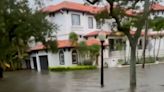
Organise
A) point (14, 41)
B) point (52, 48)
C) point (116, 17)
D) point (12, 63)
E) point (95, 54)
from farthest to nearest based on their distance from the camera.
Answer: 1. point (12, 63)
2. point (95, 54)
3. point (14, 41)
4. point (52, 48)
5. point (116, 17)

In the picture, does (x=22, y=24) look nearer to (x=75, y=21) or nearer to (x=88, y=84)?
(x=88, y=84)

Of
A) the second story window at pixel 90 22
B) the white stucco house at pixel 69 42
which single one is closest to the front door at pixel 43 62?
the white stucco house at pixel 69 42

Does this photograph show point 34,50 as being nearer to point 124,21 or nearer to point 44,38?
point 44,38

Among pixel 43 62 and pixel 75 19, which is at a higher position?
pixel 75 19

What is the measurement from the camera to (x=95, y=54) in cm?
4803

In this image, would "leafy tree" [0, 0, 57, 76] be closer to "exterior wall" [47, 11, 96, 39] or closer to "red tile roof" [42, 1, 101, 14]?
"exterior wall" [47, 11, 96, 39]

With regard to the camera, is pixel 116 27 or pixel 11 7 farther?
pixel 11 7

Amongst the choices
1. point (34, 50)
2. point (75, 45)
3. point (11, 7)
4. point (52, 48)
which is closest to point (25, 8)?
point (11, 7)

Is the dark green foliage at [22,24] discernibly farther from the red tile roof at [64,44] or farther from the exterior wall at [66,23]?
the exterior wall at [66,23]

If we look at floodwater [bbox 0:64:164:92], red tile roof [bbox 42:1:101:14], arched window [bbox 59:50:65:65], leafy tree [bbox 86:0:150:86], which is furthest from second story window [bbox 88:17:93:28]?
leafy tree [bbox 86:0:150:86]

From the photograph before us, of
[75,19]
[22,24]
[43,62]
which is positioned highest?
[75,19]

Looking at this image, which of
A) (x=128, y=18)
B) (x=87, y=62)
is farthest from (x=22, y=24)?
(x=87, y=62)

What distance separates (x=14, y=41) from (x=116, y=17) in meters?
14.4

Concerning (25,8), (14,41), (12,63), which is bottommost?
(12,63)
